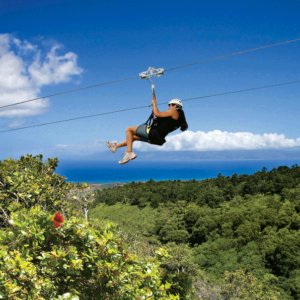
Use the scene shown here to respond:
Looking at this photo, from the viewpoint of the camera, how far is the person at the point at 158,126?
16.0 feet

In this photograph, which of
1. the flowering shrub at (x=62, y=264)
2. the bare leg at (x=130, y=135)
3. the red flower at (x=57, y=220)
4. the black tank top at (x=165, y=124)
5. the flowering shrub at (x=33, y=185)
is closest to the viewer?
the flowering shrub at (x=62, y=264)

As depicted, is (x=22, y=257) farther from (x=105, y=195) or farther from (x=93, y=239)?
(x=105, y=195)

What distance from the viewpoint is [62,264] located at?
3.02 meters

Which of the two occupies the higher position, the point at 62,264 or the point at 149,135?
the point at 149,135

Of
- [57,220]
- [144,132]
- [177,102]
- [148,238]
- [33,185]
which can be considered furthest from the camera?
[148,238]

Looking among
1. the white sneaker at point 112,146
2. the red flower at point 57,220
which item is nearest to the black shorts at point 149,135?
the white sneaker at point 112,146

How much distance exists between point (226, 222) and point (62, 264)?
3896 cm

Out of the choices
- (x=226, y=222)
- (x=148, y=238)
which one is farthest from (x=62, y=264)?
(x=226, y=222)

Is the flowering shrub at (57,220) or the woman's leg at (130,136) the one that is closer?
the flowering shrub at (57,220)

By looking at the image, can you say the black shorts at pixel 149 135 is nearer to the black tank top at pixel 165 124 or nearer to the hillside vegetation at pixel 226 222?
the black tank top at pixel 165 124

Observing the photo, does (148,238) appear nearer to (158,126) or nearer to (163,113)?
(158,126)

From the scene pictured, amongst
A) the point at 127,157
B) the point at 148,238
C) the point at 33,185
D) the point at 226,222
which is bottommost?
the point at 148,238

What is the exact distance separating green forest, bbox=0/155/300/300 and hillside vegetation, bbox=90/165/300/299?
162 millimetres

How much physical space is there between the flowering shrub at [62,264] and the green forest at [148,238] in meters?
0.01
